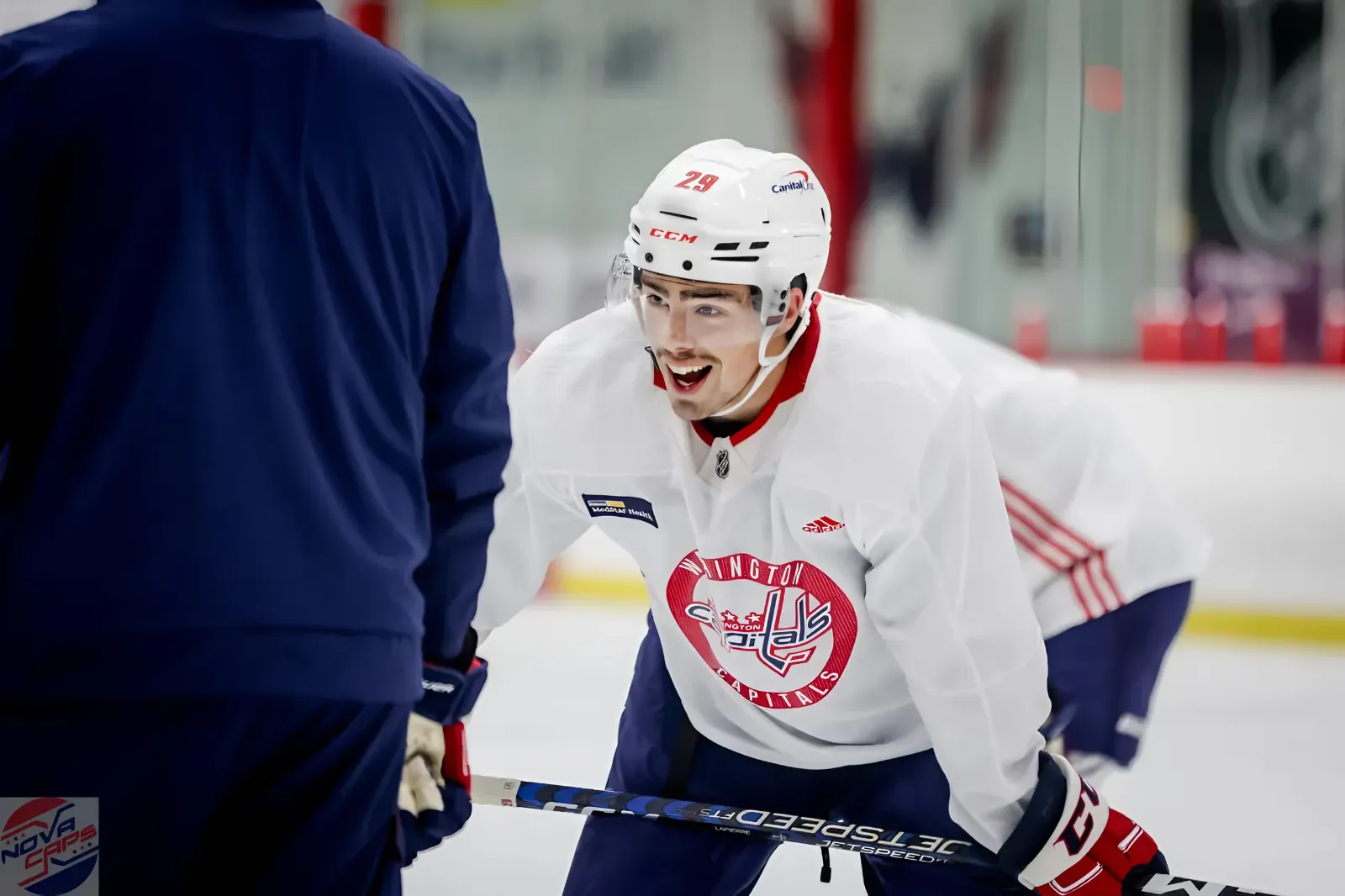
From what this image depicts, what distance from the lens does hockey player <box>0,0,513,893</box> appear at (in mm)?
985

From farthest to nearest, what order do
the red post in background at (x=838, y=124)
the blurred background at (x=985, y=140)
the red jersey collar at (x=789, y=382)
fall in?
1. the red post in background at (x=838, y=124)
2. the blurred background at (x=985, y=140)
3. the red jersey collar at (x=789, y=382)

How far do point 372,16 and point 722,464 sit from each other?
5270 millimetres

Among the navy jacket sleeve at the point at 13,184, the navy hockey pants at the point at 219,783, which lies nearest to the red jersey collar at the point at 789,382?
the navy hockey pants at the point at 219,783

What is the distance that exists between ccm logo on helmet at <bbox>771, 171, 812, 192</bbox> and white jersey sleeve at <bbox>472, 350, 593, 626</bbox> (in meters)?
0.37

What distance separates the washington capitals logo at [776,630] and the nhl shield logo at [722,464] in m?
0.15

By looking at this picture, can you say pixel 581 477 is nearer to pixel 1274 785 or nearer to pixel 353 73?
pixel 353 73

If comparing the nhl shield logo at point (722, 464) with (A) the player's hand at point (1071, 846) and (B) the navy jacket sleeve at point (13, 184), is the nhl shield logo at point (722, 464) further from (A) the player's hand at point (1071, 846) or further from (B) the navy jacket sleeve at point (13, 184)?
(B) the navy jacket sleeve at point (13, 184)

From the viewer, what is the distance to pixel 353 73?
110 centimetres

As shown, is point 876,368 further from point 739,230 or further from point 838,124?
point 838,124

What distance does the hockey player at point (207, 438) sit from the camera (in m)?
0.98

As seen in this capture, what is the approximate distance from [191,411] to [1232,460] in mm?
4155

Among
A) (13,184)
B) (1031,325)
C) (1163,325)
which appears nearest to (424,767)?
(13,184)

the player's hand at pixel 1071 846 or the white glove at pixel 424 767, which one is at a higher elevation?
the white glove at pixel 424 767

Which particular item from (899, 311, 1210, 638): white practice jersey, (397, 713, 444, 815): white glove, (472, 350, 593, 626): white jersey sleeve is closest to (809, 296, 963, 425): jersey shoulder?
(472, 350, 593, 626): white jersey sleeve
